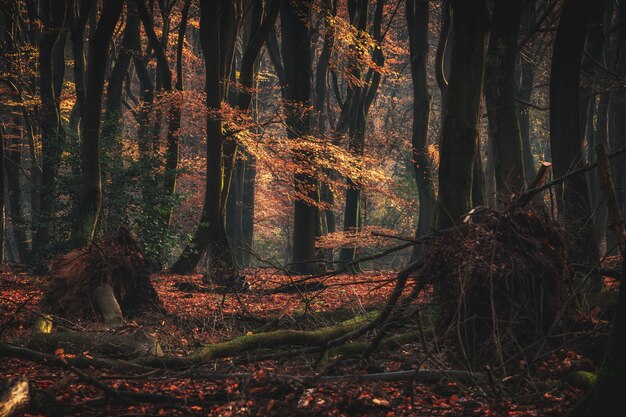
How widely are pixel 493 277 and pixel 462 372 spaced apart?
3.08 ft

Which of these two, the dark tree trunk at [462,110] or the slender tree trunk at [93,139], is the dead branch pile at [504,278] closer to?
the dark tree trunk at [462,110]

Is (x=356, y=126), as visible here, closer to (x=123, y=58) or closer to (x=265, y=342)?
(x=123, y=58)

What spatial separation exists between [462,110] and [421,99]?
12.6 metres

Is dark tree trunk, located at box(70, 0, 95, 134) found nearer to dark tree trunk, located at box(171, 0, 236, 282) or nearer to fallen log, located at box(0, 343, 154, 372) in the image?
dark tree trunk, located at box(171, 0, 236, 282)

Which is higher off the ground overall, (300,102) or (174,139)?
(300,102)

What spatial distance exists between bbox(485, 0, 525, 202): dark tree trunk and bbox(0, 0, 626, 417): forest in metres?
0.04

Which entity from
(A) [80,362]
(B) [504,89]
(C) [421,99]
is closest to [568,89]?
(B) [504,89]

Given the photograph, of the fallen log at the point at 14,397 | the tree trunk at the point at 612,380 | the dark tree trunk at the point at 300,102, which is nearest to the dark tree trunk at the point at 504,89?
the dark tree trunk at the point at 300,102

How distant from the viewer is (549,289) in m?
5.64

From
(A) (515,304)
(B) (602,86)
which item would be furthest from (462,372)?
(B) (602,86)

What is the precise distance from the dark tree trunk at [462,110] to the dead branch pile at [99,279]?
5615mm

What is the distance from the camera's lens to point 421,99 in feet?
65.9

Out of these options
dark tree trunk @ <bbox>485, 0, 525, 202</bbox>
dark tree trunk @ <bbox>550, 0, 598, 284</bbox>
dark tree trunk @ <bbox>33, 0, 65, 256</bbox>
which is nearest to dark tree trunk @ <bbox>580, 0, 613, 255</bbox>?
dark tree trunk @ <bbox>550, 0, 598, 284</bbox>

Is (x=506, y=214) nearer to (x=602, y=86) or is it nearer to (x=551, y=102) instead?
(x=551, y=102)
